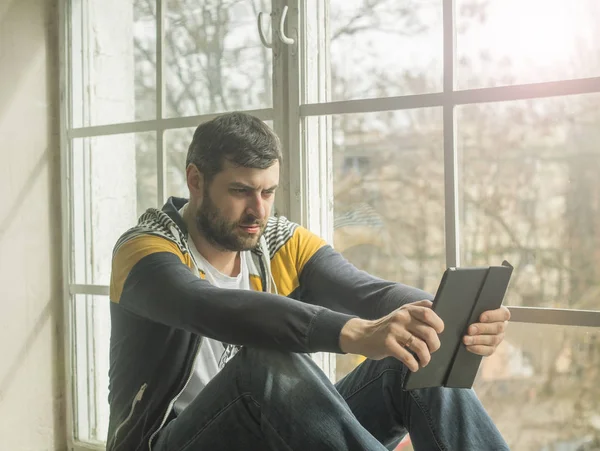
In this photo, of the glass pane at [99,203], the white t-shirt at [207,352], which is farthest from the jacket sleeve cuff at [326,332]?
the glass pane at [99,203]

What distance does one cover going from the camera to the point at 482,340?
4.30ft

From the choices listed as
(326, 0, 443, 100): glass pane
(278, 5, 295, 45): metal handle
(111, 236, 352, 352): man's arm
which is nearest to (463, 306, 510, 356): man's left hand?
(111, 236, 352, 352): man's arm

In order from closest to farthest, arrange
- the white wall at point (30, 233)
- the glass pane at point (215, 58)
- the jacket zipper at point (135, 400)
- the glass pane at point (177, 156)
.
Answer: the jacket zipper at point (135, 400)
the glass pane at point (215, 58)
the glass pane at point (177, 156)
the white wall at point (30, 233)

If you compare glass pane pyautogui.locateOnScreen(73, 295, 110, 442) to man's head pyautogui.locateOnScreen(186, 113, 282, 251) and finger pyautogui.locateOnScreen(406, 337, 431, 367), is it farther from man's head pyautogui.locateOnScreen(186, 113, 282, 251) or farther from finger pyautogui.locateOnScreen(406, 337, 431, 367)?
finger pyautogui.locateOnScreen(406, 337, 431, 367)

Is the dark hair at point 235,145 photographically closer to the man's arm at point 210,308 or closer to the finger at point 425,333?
the man's arm at point 210,308

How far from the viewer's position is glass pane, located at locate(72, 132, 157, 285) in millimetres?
2352

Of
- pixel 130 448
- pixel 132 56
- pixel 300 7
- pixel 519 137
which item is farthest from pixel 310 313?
pixel 132 56

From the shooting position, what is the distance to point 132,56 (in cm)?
231

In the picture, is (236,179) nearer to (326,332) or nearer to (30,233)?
(326,332)

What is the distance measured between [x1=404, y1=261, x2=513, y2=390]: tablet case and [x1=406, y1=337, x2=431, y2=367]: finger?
54 mm

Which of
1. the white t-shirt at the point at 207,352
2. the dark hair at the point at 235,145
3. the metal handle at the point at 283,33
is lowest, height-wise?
the white t-shirt at the point at 207,352

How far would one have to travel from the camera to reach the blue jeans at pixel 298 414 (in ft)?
4.02

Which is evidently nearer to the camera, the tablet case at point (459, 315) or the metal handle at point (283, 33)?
the tablet case at point (459, 315)

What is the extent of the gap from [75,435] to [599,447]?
1583mm
